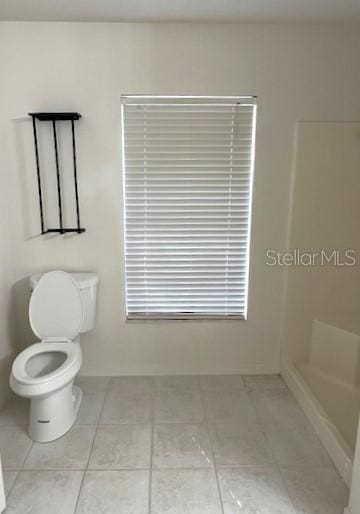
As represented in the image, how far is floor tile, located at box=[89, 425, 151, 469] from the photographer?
187cm

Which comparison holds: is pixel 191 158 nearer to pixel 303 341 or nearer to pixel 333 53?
pixel 333 53

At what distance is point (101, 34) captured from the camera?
226cm

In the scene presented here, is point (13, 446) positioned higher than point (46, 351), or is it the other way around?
point (46, 351)

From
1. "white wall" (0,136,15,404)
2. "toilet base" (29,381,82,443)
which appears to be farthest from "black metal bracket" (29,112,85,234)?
"toilet base" (29,381,82,443)

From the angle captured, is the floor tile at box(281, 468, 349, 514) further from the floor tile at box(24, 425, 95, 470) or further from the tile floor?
the floor tile at box(24, 425, 95, 470)

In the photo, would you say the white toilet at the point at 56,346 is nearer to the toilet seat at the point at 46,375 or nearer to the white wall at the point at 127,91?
the toilet seat at the point at 46,375

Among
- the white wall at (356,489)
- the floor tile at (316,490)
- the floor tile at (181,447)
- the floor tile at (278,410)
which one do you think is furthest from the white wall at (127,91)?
the white wall at (356,489)

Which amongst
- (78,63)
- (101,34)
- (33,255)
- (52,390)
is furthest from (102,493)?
(101,34)

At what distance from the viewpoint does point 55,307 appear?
2.29 metres

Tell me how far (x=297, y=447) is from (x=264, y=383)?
65 cm

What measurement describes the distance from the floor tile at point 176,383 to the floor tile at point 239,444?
439 mm

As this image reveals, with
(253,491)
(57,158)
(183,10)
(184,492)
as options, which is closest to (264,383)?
(253,491)

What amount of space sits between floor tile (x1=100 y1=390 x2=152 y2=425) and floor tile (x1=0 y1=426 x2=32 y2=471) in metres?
0.44

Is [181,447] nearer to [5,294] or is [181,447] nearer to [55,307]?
[55,307]
